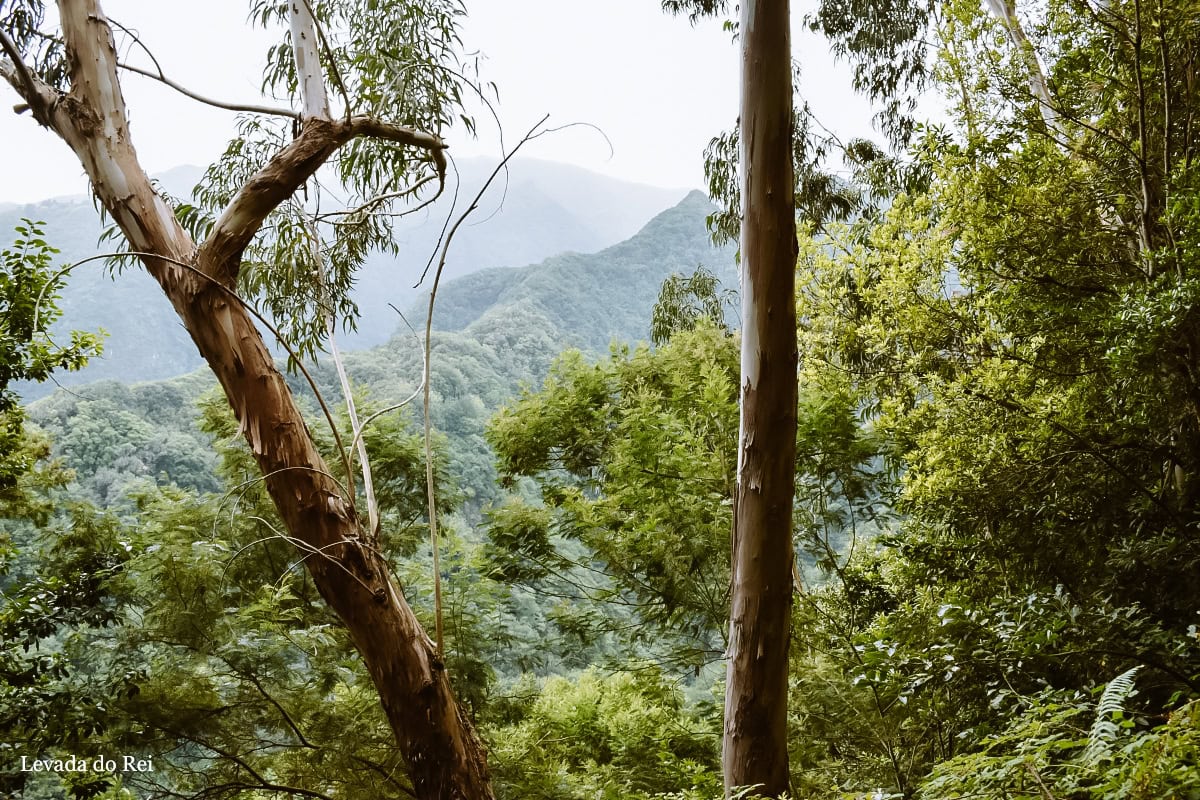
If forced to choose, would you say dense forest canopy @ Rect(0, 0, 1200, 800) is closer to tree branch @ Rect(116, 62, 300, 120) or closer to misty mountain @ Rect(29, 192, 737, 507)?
tree branch @ Rect(116, 62, 300, 120)

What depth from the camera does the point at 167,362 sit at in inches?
550

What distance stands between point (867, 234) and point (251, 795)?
5.13 meters

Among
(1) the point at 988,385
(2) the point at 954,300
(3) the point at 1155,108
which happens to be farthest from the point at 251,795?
(3) the point at 1155,108

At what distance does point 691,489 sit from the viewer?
3754 mm

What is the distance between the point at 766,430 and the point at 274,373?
1.14 meters

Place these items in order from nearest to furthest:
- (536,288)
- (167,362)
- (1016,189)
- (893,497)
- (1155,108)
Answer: (1155,108), (1016,189), (893,497), (536,288), (167,362)

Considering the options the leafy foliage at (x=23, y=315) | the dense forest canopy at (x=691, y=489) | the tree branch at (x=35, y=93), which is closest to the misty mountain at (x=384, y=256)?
the dense forest canopy at (x=691, y=489)

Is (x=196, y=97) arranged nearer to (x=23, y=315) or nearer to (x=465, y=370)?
(x=23, y=315)

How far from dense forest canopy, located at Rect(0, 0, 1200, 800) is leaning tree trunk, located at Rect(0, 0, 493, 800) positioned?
10 mm

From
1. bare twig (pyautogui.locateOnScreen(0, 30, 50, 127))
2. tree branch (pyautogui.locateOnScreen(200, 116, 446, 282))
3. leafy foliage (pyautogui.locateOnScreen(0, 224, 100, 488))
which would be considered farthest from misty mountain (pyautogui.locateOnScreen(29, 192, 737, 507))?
tree branch (pyautogui.locateOnScreen(200, 116, 446, 282))

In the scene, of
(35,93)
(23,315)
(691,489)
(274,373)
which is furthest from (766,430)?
(23,315)

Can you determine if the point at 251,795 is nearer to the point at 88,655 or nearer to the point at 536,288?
the point at 88,655

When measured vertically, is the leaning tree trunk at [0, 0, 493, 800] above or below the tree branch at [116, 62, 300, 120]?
below

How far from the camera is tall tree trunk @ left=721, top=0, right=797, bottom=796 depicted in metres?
1.68
